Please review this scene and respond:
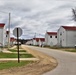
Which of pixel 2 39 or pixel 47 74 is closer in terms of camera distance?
pixel 47 74

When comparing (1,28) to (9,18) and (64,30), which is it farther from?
(64,30)

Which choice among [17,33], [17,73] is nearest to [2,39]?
[17,33]

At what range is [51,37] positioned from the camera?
11838cm

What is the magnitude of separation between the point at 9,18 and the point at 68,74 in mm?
49936

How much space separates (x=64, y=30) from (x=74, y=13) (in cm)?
742

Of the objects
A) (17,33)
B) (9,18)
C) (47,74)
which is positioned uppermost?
(9,18)

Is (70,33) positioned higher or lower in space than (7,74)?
higher

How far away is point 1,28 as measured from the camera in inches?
2803

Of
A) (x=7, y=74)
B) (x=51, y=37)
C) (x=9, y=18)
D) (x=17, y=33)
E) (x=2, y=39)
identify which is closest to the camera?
(x=7, y=74)

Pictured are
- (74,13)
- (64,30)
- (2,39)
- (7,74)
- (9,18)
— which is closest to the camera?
(7,74)

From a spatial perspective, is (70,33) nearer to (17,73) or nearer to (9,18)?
(9,18)

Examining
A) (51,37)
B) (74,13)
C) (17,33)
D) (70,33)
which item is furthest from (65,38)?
(17,33)

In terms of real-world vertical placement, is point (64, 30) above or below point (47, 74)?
above

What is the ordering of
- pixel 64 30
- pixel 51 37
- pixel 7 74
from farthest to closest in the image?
1. pixel 51 37
2. pixel 64 30
3. pixel 7 74
